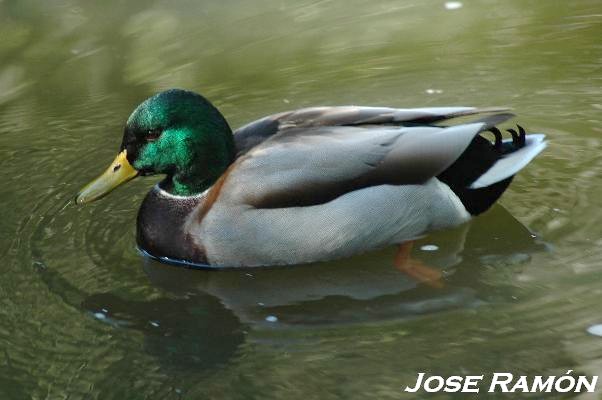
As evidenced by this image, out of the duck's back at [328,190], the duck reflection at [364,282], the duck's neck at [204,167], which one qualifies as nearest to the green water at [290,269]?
the duck reflection at [364,282]

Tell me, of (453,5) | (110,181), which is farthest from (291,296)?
(453,5)

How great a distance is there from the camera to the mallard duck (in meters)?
5.63

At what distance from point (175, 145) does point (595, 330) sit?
2276mm

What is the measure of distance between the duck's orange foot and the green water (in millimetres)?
64

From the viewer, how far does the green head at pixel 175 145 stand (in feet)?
19.0

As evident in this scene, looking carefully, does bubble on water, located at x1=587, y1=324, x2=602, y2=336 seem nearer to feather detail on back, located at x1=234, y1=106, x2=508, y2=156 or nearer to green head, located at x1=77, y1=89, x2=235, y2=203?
feather detail on back, located at x1=234, y1=106, x2=508, y2=156

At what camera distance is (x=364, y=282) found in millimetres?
5605

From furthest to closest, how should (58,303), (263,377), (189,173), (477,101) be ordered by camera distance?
(477,101)
(189,173)
(58,303)
(263,377)

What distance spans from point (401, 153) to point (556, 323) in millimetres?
1281

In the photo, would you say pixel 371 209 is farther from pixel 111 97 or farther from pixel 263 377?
pixel 111 97

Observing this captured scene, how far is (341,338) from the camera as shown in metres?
4.97

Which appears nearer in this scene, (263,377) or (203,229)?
(263,377)

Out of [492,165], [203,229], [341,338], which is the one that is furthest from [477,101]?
[341,338]

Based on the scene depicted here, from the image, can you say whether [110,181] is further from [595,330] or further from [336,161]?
[595,330]
